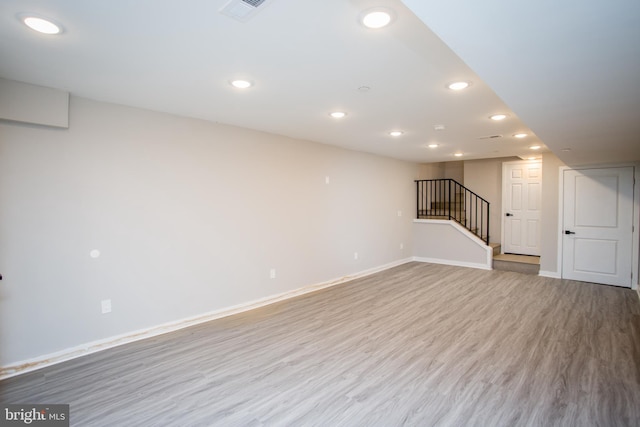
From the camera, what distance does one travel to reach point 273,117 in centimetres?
368

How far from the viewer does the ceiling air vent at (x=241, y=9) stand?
1.56m

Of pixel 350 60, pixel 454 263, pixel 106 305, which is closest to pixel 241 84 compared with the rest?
pixel 350 60

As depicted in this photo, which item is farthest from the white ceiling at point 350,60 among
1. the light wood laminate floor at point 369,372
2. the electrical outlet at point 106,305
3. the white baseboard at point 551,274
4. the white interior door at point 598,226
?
the white baseboard at point 551,274

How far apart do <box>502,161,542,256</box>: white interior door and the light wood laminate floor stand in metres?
2.92

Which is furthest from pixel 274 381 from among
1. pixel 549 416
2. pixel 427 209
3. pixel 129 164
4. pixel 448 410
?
pixel 427 209

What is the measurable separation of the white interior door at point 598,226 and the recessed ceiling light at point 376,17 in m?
5.89

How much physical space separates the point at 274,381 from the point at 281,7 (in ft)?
8.52

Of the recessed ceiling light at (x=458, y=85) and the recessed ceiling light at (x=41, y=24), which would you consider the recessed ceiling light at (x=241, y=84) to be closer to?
the recessed ceiling light at (x=41, y=24)

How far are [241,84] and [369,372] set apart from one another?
2678 mm

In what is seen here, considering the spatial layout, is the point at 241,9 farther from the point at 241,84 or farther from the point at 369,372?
the point at 369,372

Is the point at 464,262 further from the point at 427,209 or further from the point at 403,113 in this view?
the point at 403,113

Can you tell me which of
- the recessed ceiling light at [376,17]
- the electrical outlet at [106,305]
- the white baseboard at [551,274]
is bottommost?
the white baseboard at [551,274]

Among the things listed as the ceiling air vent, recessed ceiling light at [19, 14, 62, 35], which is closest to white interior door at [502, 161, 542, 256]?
the ceiling air vent

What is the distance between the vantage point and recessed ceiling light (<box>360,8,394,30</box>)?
1645 mm
